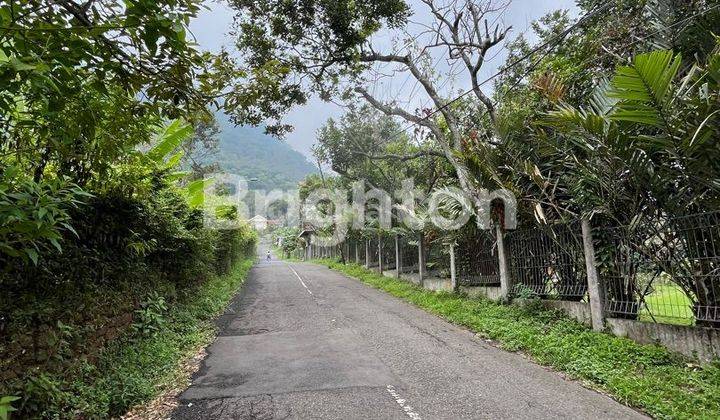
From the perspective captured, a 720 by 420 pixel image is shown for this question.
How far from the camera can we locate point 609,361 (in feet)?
18.0

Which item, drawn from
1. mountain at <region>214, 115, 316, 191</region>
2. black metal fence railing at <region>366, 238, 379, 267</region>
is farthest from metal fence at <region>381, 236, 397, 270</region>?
mountain at <region>214, 115, 316, 191</region>

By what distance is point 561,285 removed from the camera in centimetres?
798

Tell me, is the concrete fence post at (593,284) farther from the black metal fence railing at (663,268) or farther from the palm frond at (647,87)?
the palm frond at (647,87)

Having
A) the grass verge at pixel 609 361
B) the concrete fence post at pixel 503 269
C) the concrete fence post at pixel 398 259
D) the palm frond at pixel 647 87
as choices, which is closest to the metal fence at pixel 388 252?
the concrete fence post at pixel 398 259

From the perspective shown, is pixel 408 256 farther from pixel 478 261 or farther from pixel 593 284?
pixel 593 284

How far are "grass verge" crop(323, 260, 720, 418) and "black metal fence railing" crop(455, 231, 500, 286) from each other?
1.63 m

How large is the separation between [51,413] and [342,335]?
492 centimetres

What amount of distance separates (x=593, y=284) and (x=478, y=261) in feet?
15.2

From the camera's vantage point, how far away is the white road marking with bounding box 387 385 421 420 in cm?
425

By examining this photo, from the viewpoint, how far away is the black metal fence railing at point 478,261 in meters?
10.5

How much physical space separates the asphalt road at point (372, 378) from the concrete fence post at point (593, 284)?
1453mm

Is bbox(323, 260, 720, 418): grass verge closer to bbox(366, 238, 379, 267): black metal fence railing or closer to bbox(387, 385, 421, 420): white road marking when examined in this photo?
bbox(387, 385, 421, 420): white road marking

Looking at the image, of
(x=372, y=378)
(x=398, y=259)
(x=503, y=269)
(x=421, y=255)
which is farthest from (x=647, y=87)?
(x=398, y=259)

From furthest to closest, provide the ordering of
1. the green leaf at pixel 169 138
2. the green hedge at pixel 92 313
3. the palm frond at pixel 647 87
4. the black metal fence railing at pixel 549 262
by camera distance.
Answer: the black metal fence railing at pixel 549 262 < the green leaf at pixel 169 138 < the palm frond at pixel 647 87 < the green hedge at pixel 92 313
